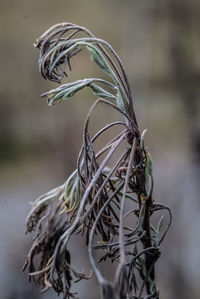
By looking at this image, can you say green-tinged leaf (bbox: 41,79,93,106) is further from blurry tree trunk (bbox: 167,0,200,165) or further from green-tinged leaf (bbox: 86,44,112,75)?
blurry tree trunk (bbox: 167,0,200,165)

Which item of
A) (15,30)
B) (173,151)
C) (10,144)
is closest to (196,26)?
(173,151)

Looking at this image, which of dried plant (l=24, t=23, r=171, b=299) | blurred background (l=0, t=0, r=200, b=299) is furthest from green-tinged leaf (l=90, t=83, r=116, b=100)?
→ blurred background (l=0, t=0, r=200, b=299)

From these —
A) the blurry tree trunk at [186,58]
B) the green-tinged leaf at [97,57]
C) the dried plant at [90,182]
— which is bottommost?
the dried plant at [90,182]

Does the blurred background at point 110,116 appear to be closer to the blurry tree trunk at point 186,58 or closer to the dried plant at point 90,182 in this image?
the blurry tree trunk at point 186,58

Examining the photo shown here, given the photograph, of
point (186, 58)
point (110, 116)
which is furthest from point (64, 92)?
point (110, 116)

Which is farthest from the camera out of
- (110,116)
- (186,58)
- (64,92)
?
(110,116)

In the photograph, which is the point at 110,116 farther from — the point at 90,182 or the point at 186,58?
the point at 90,182

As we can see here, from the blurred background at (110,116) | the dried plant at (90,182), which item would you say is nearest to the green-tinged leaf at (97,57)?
the dried plant at (90,182)

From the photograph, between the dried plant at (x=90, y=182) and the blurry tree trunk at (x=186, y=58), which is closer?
the dried plant at (x=90, y=182)

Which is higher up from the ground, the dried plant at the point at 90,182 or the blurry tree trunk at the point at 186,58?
the blurry tree trunk at the point at 186,58

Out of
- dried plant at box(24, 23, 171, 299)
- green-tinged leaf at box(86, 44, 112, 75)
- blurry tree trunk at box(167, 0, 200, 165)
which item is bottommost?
dried plant at box(24, 23, 171, 299)
